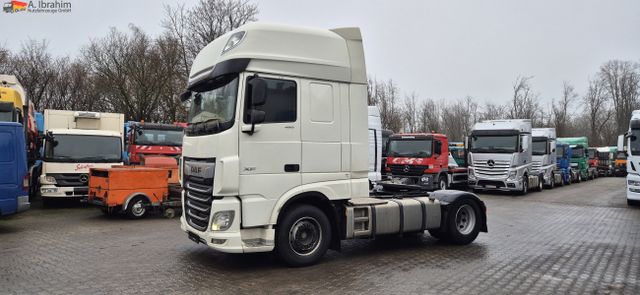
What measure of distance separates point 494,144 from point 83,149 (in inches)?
643

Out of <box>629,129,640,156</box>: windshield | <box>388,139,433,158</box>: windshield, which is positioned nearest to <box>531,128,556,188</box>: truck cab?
<box>388,139,433,158</box>: windshield

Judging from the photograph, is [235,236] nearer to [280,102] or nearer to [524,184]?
[280,102]

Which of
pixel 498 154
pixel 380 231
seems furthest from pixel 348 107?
pixel 498 154

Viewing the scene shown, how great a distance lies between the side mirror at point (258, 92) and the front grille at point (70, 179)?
975 centimetres

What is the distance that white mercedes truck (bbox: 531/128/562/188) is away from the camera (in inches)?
914

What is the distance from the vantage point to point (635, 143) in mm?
14484

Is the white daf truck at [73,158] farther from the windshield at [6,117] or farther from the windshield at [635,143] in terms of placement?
the windshield at [635,143]

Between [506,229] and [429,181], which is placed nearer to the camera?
[506,229]

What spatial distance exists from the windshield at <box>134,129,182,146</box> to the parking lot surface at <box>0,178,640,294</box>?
20.7 ft

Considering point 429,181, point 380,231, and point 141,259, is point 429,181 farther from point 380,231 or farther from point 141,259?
point 141,259

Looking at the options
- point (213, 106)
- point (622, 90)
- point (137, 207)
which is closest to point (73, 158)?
point (137, 207)

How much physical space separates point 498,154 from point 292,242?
15.6 meters

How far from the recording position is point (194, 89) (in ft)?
23.5

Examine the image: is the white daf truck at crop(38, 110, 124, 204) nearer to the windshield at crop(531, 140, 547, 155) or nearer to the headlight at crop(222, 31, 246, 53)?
the headlight at crop(222, 31, 246, 53)
